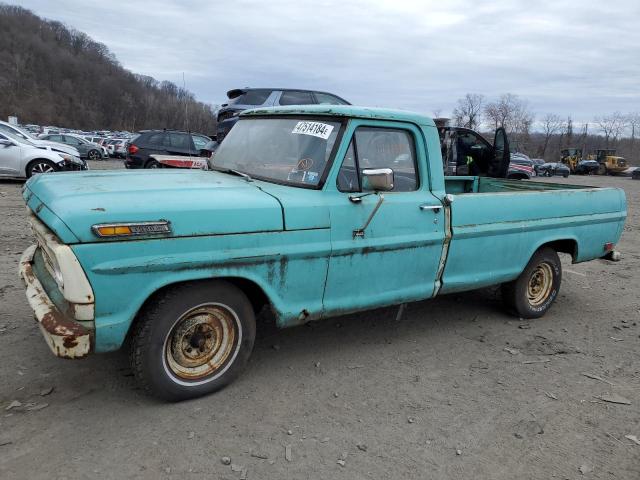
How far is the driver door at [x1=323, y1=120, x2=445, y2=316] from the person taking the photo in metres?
3.48

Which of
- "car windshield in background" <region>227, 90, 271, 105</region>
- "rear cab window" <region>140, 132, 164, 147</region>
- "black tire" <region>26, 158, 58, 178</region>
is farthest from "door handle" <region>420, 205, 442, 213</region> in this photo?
"rear cab window" <region>140, 132, 164, 147</region>

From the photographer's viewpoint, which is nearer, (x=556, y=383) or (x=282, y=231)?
(x=282, y=231)

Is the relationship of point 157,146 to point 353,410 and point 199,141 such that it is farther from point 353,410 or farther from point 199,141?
point 353,410

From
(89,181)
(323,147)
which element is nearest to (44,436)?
(89,181)

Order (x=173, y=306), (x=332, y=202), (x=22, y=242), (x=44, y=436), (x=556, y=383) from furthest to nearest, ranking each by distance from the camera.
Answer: (x=22, y=242) → (x=556, y=383) → (x=332, y=202) → (x=173, y=306) → (x=44, y=436)

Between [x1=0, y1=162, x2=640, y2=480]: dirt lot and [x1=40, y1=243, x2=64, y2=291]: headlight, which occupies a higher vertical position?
[x1=40, y1=243, x2=64, y2=291]: headlight

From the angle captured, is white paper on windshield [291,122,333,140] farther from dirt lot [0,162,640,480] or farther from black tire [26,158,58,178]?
black tire [26,158,58,178]

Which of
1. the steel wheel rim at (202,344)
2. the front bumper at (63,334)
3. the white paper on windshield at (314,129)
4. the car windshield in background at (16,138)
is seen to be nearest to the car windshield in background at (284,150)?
the white paper on windshield at (314,129)

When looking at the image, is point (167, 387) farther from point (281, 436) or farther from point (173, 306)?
point (281, 436)

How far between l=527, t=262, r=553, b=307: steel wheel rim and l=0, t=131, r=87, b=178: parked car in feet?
38.7

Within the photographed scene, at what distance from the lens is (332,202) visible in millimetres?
3416

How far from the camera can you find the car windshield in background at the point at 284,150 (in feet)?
11.6

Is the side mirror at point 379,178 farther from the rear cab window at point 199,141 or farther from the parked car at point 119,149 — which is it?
the parked car at point 119,149

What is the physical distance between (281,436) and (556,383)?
2129mm
